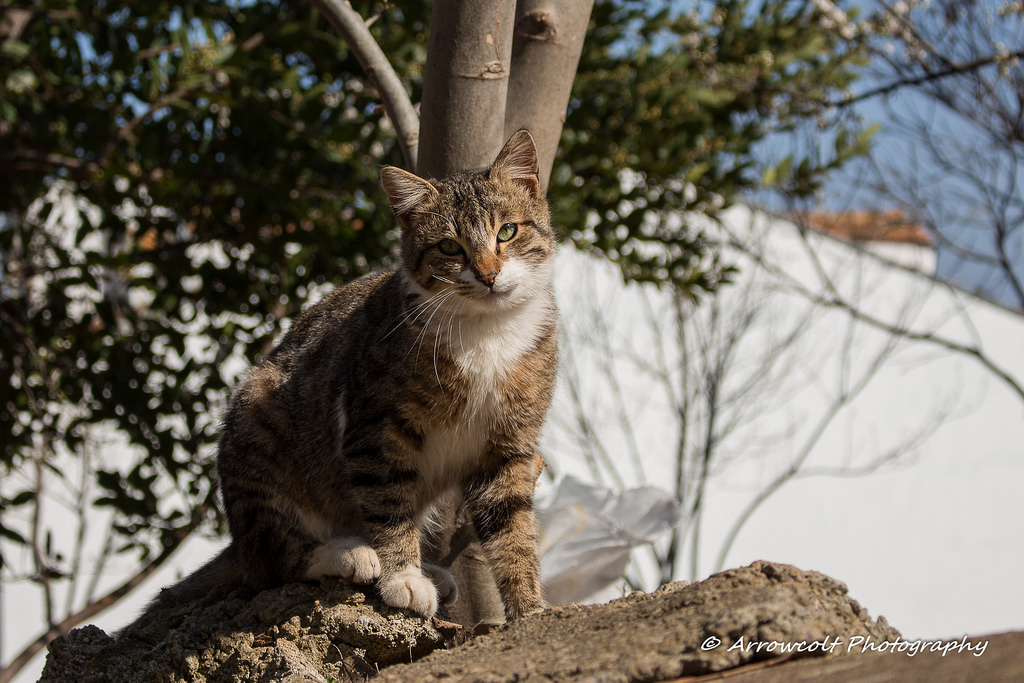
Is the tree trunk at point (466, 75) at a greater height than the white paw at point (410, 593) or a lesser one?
greater

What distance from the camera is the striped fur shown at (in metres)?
2.24

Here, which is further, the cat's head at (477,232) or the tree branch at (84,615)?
the tree branch at (84,615)

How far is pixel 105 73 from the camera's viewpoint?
133 inches

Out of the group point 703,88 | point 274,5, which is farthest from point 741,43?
point 274,5

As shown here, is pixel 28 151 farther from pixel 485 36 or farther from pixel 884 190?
pixel 884 190

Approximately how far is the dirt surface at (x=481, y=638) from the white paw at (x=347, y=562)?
0.14ft

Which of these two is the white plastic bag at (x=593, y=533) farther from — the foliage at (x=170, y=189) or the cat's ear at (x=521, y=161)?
the foliage at (x=170, y=189)

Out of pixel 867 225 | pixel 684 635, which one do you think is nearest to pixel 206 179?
pixel 684 635

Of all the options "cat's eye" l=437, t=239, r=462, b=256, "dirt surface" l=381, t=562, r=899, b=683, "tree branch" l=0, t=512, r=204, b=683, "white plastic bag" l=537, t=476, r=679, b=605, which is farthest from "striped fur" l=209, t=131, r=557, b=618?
"tree branch" l=0, t=512, r=204, b=683

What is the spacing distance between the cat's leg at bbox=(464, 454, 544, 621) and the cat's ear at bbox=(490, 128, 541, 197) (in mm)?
847

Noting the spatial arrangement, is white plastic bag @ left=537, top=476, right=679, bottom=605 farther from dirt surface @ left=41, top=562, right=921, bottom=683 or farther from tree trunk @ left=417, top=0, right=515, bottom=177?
tree trunk @ left=417, top=0, right=515, bottom=177

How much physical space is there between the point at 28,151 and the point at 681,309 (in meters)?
4.31

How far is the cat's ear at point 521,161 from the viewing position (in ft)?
7.67

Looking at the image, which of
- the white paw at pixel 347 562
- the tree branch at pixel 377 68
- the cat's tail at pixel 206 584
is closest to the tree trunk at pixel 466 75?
the tree branch at pixel 377 68
